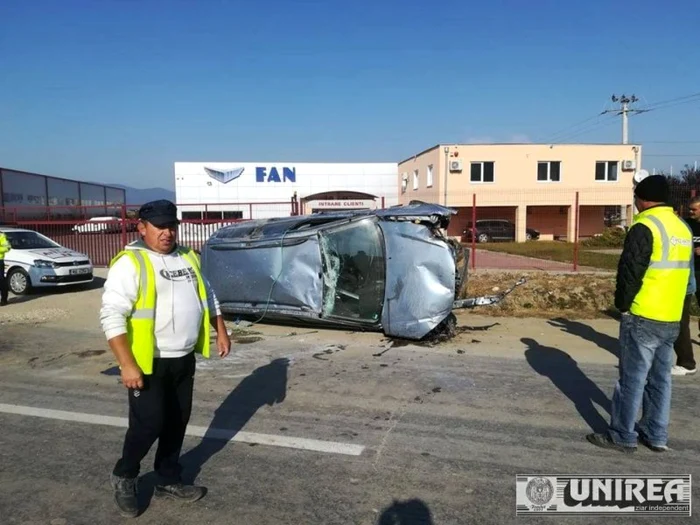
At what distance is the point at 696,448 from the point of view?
3.94 m

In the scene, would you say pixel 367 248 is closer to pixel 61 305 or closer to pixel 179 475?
pixel 179 475

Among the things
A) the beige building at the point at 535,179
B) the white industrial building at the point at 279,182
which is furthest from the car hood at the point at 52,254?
the white industrial building at the point at 279,182

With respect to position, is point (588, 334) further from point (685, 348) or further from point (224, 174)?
point (224, 174)

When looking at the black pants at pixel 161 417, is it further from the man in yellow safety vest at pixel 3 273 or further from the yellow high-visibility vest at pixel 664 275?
the man in yellow safety vest at pixel 3 273

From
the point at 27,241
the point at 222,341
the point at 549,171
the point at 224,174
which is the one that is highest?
the point at 224,174

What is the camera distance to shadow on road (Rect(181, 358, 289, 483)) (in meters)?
3.85

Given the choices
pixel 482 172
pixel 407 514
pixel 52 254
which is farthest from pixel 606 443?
pixel 482 172

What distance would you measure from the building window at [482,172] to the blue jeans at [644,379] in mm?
30201

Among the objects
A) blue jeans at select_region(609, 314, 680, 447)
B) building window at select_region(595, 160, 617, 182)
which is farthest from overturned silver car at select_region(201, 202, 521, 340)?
building window at select_region(595, 160, 617, 182)

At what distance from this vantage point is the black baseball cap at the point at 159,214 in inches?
120

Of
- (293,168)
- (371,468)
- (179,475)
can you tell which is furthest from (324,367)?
(293,168)

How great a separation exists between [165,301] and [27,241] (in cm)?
1240

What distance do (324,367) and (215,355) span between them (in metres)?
1.51

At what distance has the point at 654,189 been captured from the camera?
3.82 metres
